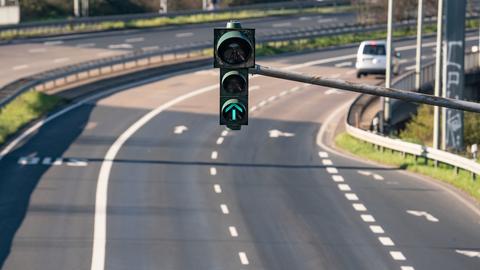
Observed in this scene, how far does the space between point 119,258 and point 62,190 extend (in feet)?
28.7

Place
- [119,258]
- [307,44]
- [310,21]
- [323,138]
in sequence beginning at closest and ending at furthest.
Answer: [119,258] → [323,138] → [307,44] → [310,21]

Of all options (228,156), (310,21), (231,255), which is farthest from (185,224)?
(310,21)

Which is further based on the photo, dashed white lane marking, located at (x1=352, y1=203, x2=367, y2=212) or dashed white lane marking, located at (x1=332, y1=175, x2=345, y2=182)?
dashed white lane marking, located at (x1=332, y1=175, x2=345, y2=182)

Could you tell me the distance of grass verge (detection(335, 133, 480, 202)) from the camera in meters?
33.9

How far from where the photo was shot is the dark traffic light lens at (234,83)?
51.5ft

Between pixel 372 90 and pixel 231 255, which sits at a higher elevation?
pixel 372 90

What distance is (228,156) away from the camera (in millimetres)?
40406

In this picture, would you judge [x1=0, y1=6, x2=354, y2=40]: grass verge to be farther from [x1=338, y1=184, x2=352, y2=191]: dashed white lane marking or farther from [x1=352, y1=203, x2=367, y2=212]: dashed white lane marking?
[x1=352, y1=203, x2=367, y2=212]: dashed white lane marking

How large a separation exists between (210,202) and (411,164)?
8440mm

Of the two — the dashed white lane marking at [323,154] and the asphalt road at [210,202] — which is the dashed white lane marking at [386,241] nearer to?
the asphalt road at [210,202]

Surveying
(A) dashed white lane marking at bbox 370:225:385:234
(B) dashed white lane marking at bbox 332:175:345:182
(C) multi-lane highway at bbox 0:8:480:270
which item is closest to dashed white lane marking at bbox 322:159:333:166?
(C) multi-lane highway at bbox 0:8:480:270

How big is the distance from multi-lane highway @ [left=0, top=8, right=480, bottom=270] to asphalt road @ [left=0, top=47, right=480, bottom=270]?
0.05 meters

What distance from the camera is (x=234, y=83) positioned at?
51.8ft

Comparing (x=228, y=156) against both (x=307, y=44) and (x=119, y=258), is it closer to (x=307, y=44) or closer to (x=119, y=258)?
(x=119, y=258)
